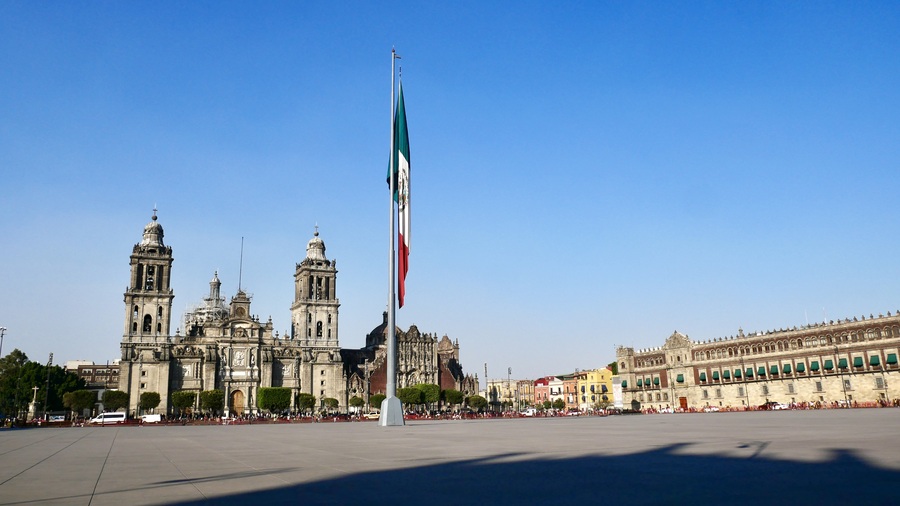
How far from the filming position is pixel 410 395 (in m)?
107

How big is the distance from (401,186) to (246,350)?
80.1m

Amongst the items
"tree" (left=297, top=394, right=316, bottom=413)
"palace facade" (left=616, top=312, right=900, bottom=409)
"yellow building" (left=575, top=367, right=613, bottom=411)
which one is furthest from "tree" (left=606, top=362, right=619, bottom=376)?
"tree" (left=297, top=394, right=316, bottom=413)

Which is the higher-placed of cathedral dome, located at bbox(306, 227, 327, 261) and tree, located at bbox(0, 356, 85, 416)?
cathedral dome, located at bbox(306, 227, 327, 261)

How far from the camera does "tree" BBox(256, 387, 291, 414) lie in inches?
3883

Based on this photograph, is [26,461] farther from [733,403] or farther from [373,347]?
[373,347]

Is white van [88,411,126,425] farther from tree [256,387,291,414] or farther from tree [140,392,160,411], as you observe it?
tree [256,387,291,414]

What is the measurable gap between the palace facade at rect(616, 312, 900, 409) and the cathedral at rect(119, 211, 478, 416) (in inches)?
1374

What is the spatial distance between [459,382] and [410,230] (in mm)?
98094

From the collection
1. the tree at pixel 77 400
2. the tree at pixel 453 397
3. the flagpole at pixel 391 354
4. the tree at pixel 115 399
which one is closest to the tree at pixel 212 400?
the tree at pixel 115 399

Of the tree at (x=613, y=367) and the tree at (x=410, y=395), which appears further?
the tree at (x=613, y=367)

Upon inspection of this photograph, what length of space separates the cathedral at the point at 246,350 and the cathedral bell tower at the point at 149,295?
0.14 metres

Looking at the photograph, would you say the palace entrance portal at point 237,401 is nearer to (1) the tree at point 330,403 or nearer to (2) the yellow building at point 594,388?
(1) the tree at point 330,403

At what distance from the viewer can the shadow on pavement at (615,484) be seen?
8641 millimetres

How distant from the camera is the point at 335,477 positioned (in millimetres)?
11680
